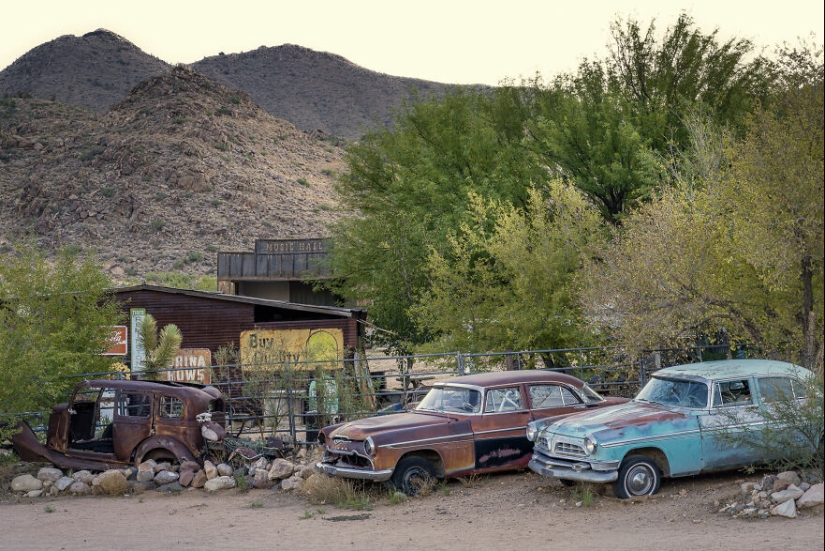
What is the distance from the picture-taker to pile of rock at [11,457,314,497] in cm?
1570

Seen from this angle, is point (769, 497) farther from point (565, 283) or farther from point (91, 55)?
point (91, 55)

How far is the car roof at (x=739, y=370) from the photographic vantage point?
12865mm

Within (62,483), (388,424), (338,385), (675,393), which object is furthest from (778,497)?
(62,483)

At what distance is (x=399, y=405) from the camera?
18984 mm

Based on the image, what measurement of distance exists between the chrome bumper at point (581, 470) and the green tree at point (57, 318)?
9.85m

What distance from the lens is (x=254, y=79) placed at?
12975 cm

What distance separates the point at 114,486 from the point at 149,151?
218 ft

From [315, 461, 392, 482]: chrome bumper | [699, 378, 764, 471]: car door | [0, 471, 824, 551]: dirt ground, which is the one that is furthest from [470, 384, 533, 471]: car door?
[699, 378, 764, 471]: car door

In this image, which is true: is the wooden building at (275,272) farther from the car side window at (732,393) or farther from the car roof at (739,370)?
the car side window at (732,393)

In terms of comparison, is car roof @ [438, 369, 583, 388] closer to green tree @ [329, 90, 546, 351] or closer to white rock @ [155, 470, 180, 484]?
white rock @ [155, 470, 180, 484]

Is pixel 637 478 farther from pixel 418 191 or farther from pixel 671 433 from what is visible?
pixel 418 191

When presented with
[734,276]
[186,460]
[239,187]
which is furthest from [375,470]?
[239,187]

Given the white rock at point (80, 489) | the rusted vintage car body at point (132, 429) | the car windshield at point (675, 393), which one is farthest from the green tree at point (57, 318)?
the car windshield at point (675, 393)

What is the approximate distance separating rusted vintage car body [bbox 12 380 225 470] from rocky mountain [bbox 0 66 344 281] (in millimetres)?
46214
